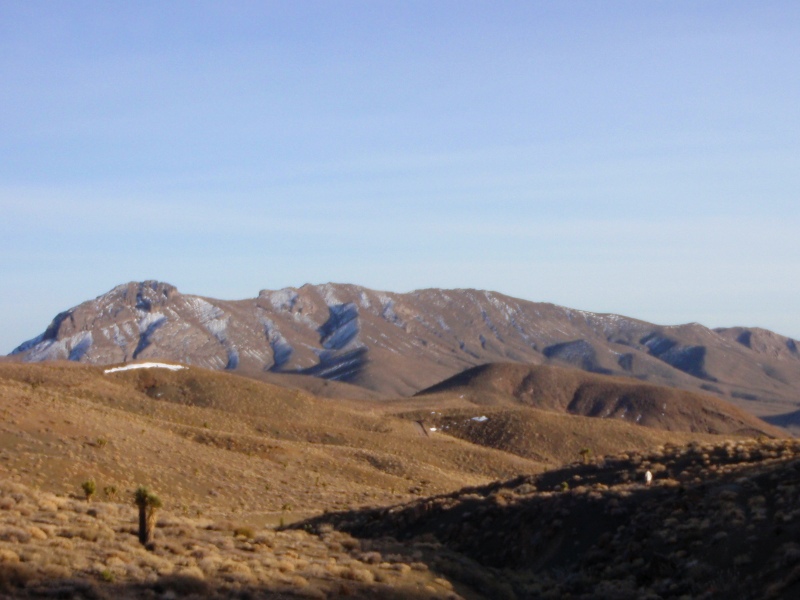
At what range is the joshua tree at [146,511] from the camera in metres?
21.6

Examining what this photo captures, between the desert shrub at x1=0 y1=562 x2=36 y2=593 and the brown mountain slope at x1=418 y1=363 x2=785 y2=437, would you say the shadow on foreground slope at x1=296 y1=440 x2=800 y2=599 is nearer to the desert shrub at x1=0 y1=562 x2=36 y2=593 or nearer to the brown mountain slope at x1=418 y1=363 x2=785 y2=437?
the desert shrub at x1=0 y1=562 x2=36 y2=593

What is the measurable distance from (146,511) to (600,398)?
12430 centimetres

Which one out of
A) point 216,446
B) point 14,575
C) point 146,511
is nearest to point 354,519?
point 146,511

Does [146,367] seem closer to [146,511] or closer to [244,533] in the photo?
[244,533]

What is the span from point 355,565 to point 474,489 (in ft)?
42.4

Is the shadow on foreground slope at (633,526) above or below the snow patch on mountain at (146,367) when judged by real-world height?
below

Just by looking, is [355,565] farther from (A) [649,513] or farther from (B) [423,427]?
(B) [423,427]

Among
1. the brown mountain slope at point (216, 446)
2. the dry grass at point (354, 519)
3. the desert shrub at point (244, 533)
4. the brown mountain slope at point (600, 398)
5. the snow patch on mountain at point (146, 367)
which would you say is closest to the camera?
the dry grass at point (354, 519)

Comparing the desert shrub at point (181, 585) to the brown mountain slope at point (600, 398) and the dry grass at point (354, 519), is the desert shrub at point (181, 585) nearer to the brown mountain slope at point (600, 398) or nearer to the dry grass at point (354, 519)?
the dry grass at point (354, 519)

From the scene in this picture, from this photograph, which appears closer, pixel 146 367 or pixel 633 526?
pixel 633 526

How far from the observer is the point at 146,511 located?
71.8ft

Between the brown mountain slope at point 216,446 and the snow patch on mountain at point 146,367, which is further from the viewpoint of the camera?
the snow patch on mountain at point 146,367

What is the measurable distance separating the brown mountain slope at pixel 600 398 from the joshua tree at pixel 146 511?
10527 cm

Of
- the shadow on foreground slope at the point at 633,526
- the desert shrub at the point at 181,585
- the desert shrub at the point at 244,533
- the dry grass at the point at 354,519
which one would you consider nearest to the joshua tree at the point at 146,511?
the dry grass at the point at 354,519
